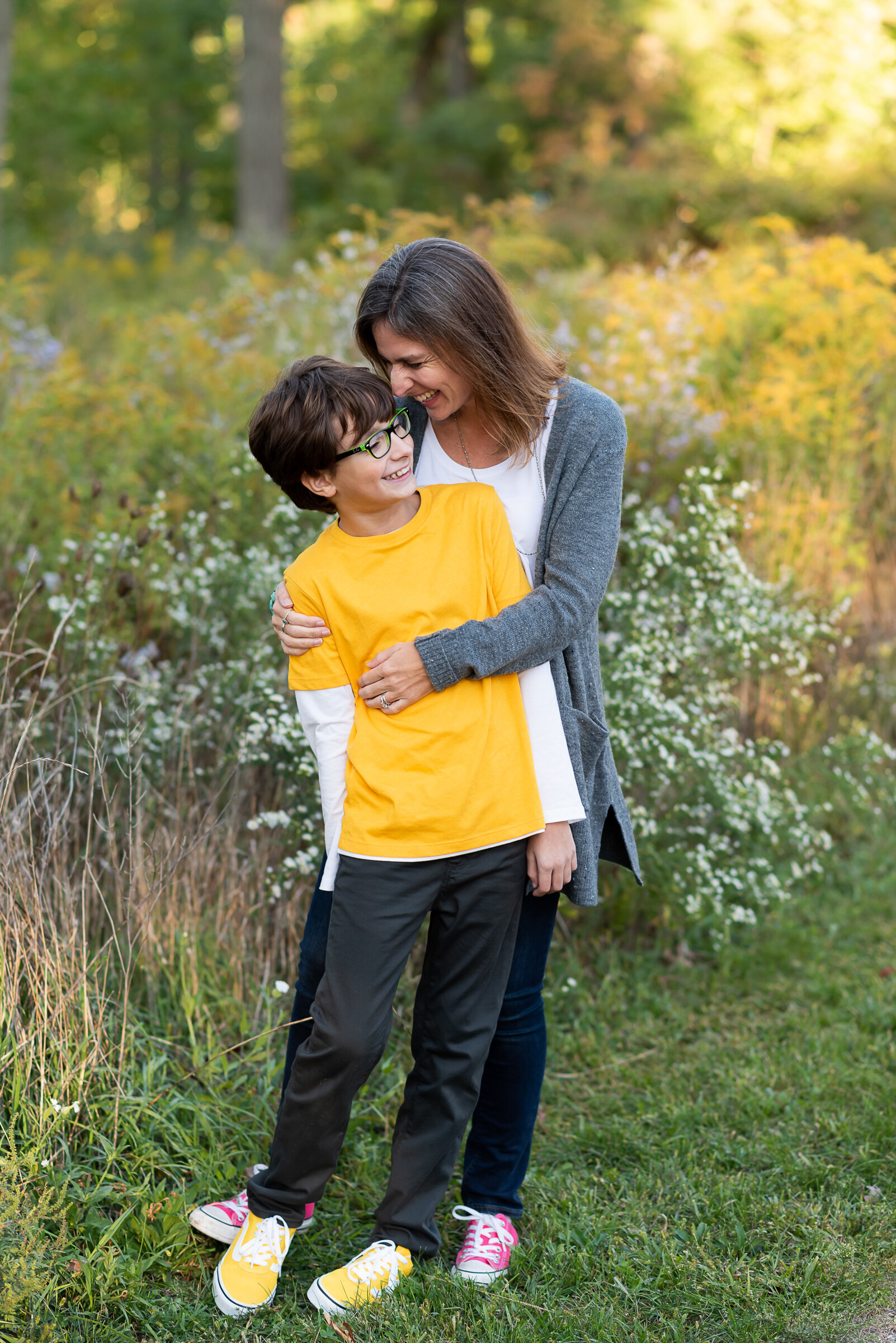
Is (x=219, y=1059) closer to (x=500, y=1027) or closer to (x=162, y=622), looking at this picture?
(x=500, y=1027)

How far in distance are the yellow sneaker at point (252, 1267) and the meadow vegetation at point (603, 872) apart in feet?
0.14

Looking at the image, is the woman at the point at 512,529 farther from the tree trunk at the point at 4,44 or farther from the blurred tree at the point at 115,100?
the blurred tree at the point at 115,100

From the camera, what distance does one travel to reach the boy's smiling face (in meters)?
2.10

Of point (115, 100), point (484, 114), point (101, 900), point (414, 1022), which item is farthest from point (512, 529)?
point (115, 100)

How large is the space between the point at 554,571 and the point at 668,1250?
1454 mm

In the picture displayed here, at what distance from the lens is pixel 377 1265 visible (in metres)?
2.28

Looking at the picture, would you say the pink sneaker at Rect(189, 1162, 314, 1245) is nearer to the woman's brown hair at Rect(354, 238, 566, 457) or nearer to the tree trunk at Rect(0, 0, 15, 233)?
A: the woman's brown hair at Rect(354, 238, 566, 457)

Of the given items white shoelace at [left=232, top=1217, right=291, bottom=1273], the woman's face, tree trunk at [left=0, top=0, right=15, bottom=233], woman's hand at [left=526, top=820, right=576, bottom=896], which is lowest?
white shoelace at [left=232, top=1217, right=291, bottom=1273]

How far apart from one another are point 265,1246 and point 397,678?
116 centimetres

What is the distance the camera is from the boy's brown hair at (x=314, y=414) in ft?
6.84

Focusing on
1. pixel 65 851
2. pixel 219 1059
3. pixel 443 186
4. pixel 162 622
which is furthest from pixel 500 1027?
pixel 443 186

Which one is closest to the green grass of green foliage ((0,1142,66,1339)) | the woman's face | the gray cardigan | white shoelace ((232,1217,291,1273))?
green foliage ((0,1142,66,1339))

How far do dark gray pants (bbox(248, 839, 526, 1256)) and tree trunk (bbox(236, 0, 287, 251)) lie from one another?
11183mm

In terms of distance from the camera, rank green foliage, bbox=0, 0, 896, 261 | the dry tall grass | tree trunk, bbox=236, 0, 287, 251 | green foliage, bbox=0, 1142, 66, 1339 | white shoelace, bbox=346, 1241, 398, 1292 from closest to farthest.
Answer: green foliage, bbox=0, 1142, 66, 1339 < white shoelace, bbox=346, 1241, 398, 1292 < the dry tall grass < tree trunk, bbox=236, 0, 287, 251 < green foliage, bbox=0, 0, 896, 261
